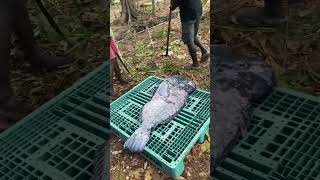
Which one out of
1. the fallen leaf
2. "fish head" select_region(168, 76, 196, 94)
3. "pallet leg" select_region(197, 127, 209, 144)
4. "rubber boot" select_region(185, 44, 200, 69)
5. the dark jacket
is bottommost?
the fallen leaf

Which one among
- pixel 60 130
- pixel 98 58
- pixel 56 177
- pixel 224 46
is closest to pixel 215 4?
pixel 224 46

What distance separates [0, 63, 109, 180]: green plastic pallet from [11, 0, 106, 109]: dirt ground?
8 cm

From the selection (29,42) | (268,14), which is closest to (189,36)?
(268,14)

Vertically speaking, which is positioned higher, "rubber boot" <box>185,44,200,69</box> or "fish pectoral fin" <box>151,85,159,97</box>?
"rubber boot" <box>185,44,200,69</box>

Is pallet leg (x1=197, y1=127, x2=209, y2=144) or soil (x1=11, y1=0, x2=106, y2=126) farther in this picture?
pallet leg (x1=197, y1=127, x2=209, y2=144)

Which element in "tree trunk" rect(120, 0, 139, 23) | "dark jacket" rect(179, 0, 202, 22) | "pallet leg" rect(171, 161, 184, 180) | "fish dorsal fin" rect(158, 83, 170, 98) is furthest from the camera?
"tree trunk" rect(120, 0, 139, 23)

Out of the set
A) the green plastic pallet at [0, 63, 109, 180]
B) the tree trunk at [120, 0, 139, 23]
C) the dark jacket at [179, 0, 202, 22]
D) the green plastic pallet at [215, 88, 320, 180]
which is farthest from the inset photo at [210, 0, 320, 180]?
the tree trunk at [120, 0, 139, 23]

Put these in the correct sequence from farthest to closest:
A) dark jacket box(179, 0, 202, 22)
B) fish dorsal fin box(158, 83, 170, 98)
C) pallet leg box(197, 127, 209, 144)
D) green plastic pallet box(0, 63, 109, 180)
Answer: dark jacket box(179, 0, 202, 22) < fish dorsal fin box(158, 83, 170, 98) < pallet leg box(197, 127, 209, 144) < green plastic pallet box(0, 63, 109, 180)

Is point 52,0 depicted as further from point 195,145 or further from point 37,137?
point 195,145

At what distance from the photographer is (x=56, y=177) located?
1.91 m

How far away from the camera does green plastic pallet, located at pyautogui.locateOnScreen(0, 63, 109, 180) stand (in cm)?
196

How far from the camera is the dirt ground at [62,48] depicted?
6.86 feet

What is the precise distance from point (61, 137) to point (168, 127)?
721 mm

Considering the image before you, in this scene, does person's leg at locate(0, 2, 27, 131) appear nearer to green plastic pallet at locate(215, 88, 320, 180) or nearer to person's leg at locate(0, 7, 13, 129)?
person's leg at locate(0, 7, 13, 129)
